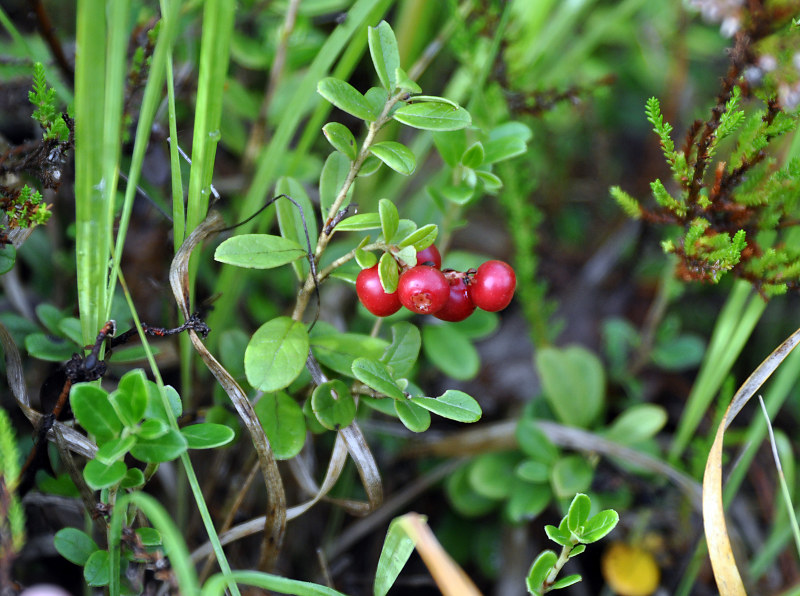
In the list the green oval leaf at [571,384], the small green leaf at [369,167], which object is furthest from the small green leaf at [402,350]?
the green oval leaf at [571,384]

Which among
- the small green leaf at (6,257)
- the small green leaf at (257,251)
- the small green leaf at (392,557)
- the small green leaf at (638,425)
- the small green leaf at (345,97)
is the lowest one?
the small green leaf at (638,425)

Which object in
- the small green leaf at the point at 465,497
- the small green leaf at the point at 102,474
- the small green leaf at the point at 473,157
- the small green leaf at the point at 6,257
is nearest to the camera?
the small green leaf at the point at 102,474

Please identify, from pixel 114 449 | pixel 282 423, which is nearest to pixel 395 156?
pixel 282 423

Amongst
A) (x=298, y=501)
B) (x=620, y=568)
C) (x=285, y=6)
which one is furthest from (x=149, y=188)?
(x=620, y=568)

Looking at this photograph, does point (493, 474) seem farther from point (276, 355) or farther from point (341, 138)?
point (341, 138)

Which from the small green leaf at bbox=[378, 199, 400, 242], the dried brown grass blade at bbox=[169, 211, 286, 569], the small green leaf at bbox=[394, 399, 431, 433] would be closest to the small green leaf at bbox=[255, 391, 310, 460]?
the dried brown grass blade at bbox=[169, 211, 286, 569]

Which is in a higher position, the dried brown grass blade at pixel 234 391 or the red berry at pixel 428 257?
the red berry at pixel 428 257

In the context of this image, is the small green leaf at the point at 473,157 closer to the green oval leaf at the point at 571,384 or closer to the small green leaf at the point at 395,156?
the small green leaf at the point at 395,156
